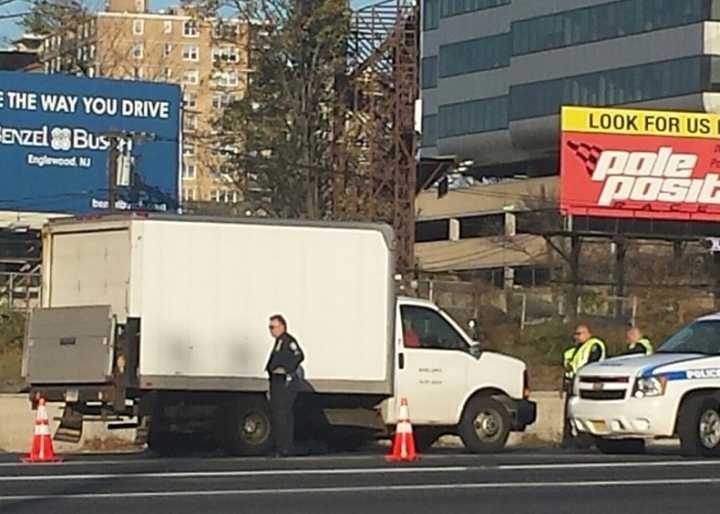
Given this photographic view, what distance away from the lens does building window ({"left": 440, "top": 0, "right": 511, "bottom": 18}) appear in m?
94.6

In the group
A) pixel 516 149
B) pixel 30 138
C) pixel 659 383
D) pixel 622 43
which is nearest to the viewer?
pixel 659 383

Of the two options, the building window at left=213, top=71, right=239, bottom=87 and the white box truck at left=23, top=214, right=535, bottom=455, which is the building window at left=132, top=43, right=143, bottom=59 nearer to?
the building window at left=213, top=71, right=239, bottom=87

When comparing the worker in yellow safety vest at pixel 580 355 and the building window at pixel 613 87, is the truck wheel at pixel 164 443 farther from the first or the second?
the building window at pixel 613 87

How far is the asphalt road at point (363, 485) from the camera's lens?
15508 mm

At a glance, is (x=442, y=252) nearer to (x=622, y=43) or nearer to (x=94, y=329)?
(x=622, y=43)

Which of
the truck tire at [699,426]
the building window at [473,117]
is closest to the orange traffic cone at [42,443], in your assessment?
the truck tire at [699,426]

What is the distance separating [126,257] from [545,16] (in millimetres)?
67980

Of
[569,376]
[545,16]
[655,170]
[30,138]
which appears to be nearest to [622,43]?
[545,16]

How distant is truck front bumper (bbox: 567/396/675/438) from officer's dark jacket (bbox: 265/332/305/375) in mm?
3435

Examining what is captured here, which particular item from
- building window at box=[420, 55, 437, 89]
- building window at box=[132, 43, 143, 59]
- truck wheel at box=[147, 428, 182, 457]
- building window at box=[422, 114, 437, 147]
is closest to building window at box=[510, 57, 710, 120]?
building window at box=[422, 114, 437, 147]

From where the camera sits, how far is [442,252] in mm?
97062

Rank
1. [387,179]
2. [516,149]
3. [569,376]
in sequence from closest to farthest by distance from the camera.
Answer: [569,376], [387,179], [516,149]

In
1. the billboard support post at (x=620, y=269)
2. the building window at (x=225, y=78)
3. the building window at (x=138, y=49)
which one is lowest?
the billboard support post at (x=620, y=269)

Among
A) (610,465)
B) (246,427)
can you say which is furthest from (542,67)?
(610,465)
